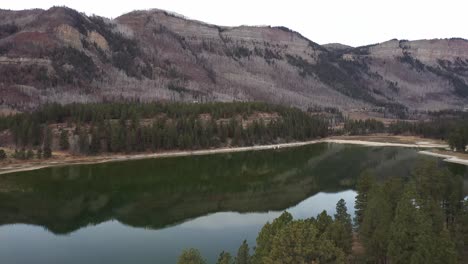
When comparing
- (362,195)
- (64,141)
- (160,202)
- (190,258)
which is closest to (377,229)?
(362,195)

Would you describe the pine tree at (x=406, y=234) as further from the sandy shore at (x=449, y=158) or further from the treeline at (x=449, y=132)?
the treeline at (x=449, y=132)

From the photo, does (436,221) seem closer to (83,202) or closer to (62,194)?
(83,202)

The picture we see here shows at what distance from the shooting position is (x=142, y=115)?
15162cm

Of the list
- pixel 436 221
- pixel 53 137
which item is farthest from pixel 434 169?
pixel 53 137

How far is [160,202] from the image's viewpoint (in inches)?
2995

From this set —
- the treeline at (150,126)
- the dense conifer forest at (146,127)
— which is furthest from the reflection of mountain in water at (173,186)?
the treeline at (150,126)

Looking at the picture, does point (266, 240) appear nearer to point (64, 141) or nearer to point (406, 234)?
point (406, 234)

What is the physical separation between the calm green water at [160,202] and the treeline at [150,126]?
511 inches

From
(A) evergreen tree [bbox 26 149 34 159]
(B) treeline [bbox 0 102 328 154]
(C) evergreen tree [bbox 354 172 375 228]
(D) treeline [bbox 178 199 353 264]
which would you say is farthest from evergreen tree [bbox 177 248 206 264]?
(B) treeline [bbox 0 102 328 154]

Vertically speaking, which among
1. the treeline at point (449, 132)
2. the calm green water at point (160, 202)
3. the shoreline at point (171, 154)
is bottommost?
the calm green water at point (160, 202)

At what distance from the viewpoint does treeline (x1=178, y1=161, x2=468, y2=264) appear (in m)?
31.1

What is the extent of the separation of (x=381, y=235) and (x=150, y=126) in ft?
362

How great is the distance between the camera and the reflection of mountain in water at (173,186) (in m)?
69.1

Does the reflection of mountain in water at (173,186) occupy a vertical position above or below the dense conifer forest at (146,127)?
below
